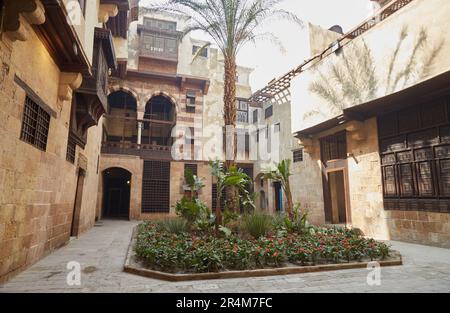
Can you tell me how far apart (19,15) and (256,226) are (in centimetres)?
650

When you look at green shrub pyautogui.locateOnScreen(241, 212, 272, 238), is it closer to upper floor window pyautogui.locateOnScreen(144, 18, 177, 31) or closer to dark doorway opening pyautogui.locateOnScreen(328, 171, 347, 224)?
dark doorway opening pyautogui.locateOnScreen(328, 171, 347, 224)

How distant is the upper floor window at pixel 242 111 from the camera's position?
69.7 ft

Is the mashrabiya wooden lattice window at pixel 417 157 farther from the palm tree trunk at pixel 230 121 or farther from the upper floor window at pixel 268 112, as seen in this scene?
the upper floor window at pixel 268 112

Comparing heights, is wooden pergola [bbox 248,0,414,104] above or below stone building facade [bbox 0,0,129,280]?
above

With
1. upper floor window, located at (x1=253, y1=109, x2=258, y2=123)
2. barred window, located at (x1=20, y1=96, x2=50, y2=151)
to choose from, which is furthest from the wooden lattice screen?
barred window, located at (x1=20, y1=96, x2=50, y2=151)

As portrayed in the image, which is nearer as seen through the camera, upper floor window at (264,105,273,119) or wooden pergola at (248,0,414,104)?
wooden pergola at (248,0,414,104)

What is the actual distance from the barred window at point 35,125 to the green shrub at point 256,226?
206 inches

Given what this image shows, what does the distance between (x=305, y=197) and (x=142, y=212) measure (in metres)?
9.85

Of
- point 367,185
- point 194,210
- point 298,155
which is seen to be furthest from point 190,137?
point 367,185

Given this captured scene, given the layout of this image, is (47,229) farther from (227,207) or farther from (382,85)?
(382,85)

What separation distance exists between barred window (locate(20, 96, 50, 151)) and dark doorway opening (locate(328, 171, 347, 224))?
1083 cm

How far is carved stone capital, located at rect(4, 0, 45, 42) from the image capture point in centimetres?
369

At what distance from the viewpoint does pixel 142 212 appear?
655 inches
